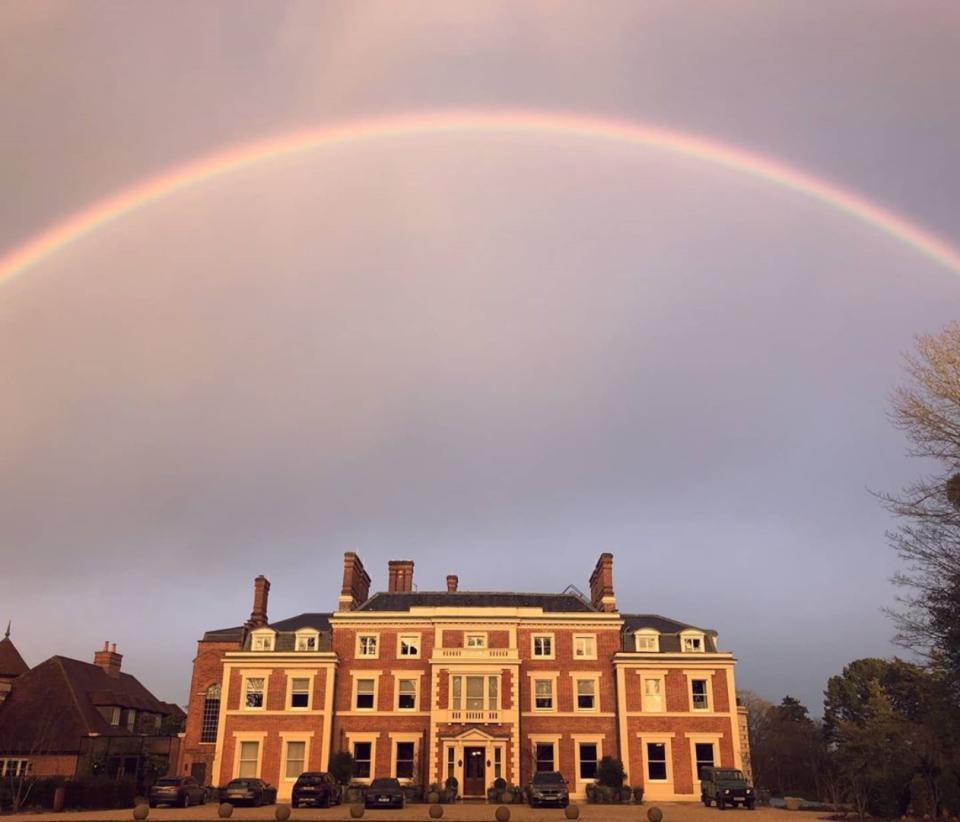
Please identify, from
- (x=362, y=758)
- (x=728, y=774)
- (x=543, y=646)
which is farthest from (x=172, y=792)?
(x=728, y=774)

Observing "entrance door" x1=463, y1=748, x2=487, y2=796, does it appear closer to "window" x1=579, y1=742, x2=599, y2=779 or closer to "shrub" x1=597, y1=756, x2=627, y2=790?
"window" x1=579, y1=742, x2=599, y2=779

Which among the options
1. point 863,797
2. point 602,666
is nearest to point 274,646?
point 602,666

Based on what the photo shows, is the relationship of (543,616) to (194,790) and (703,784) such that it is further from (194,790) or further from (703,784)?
(194,790)

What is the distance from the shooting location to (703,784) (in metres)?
43.7

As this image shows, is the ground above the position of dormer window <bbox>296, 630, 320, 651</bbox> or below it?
below

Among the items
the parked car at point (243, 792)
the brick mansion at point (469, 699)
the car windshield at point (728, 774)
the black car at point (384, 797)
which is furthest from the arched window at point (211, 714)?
the car windshield at point (728, 774)

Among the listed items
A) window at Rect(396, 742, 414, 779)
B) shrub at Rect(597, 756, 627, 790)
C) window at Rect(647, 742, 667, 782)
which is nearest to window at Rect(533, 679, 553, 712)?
shrub at Rect(597, 756, 627, 790)

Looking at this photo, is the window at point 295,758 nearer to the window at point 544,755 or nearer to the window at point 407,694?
the window at point 407,694

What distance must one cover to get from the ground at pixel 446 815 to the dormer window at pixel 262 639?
13650 millimetres

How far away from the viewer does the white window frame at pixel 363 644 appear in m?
50.1

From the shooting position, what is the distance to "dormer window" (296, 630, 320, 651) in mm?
50812

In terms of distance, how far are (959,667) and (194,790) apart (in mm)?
32554

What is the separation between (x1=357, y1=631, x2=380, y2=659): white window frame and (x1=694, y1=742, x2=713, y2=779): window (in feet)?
61.7

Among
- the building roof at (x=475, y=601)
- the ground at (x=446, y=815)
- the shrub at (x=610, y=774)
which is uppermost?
the building roof at (x=475, y=601)
